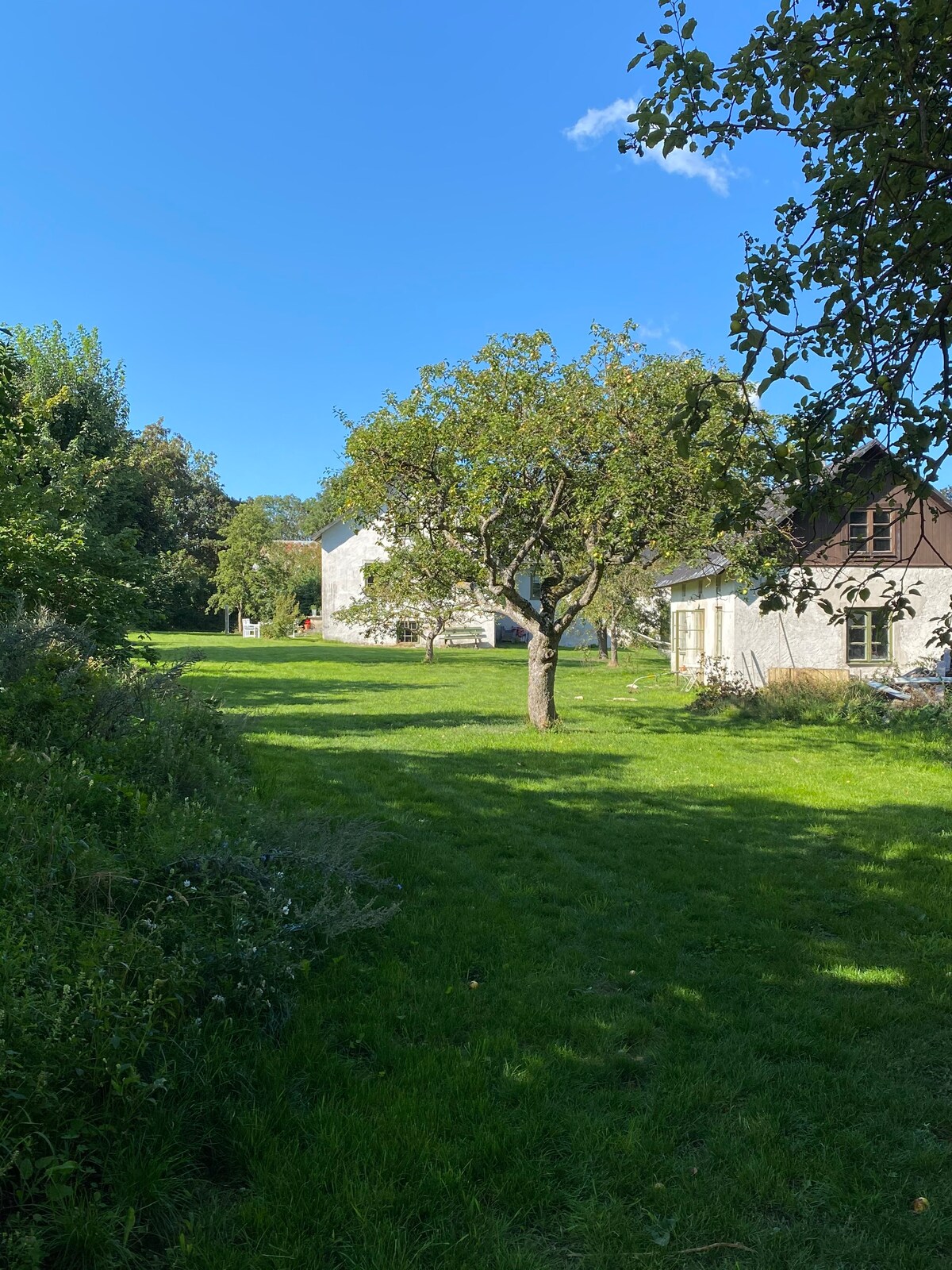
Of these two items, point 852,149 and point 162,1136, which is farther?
point 852,149

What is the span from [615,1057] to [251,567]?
152 feet

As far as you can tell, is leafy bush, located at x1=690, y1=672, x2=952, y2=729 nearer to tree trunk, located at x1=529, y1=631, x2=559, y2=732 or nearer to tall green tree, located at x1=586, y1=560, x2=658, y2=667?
tree trunk, located at x1=529, y1=631, x2=559, y2=732

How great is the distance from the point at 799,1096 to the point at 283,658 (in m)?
29.0

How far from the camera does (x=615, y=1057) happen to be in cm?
355

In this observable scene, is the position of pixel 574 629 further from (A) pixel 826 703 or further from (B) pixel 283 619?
(A) pixel 826 703

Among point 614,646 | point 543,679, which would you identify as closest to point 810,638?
point 543,679

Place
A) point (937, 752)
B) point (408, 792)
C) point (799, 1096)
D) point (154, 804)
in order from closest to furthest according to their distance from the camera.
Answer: point (799, 1096) → point (154, 804) → point (408, 792) → point (937, 752)

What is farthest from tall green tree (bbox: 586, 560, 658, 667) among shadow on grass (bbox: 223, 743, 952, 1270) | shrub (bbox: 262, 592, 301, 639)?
shadow on grass (bbox: 223, 743, 952, 1270)

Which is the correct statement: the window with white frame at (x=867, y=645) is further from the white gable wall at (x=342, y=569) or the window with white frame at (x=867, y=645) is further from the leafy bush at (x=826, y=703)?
the white gable wall at (x=342, y=569)

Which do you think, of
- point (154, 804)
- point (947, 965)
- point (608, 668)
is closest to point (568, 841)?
point (947, 965)

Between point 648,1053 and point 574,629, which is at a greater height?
point 574,629

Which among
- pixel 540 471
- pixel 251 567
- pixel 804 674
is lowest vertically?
pixel 804 674

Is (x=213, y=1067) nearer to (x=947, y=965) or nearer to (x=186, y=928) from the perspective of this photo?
(x=186, y=928)

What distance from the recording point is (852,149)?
3768mm
